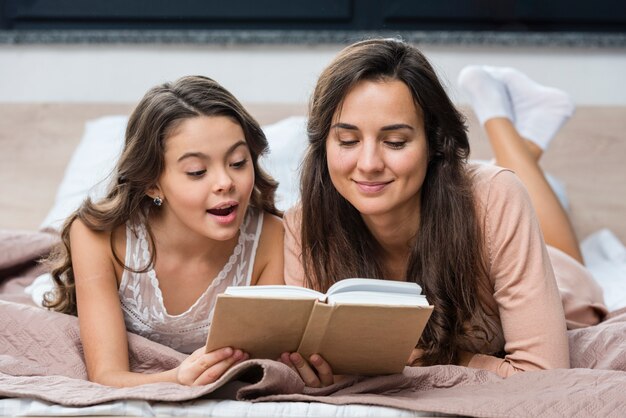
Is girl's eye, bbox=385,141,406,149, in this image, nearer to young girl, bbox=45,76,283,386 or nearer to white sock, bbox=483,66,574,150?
young girl, bbox=45,76,283,386

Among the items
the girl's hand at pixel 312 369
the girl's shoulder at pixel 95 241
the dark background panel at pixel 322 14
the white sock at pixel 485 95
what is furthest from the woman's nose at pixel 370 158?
the dark background panel at pixel 322 14

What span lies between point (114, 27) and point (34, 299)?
56.1 inches

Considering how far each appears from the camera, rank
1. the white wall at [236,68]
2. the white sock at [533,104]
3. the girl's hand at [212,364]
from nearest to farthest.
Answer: the girl's hand at [212,364] → the white sock at [533,104] → the white wall at [236,68]

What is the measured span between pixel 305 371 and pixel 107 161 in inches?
56.8

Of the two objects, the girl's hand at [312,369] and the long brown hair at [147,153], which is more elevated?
the long brown hair at [147,153]

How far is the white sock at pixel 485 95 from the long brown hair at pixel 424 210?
813 millimetres

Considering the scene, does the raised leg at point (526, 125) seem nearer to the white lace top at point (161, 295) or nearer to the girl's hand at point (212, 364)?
the white lace top at point (161, 295)

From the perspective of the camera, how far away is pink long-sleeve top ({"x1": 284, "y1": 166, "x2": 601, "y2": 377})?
173cm

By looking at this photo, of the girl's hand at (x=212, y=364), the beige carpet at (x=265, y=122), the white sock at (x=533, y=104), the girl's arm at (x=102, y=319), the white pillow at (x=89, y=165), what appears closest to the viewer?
the girl's hand at (x=212, y=364)

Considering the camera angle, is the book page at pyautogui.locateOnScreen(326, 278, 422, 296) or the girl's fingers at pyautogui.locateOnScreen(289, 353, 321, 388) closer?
the book page at pyautogui.locateOnScreen(326, 278, 422, 296)

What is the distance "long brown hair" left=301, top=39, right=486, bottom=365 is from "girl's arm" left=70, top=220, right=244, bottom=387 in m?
0.37

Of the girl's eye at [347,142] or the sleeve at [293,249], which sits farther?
the sleeve at [293,249]

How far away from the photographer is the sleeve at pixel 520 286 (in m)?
1.73

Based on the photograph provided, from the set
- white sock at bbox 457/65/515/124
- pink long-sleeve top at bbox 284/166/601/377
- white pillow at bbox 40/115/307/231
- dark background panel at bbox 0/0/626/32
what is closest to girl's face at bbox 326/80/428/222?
pink long-sleeve top at bbox 284/166/601/377
